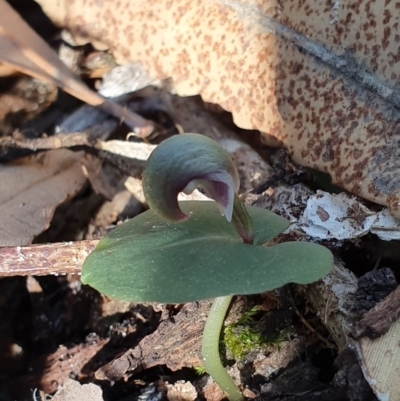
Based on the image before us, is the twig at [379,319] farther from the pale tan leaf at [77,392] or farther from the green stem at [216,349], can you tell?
the pale tan leaf at [77,392]

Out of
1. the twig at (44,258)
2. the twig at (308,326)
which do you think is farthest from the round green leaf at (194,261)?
the twig at (308,326)

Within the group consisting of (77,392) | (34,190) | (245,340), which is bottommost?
(77,392)

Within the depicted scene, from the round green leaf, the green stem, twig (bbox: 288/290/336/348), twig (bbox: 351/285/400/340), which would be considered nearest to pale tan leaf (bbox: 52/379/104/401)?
the green stem

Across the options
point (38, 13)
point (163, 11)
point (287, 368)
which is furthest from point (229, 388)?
point (38, 13)

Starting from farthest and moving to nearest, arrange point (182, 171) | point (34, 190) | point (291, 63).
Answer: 1. point (34, 190)
2. point (291, 63)
3. point (182, 171)

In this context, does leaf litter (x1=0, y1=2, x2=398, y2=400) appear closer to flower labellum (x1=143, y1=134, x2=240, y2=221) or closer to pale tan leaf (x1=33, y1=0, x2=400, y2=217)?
pale tan leaf (x1=33, y1=0, x2=400, y2=217)

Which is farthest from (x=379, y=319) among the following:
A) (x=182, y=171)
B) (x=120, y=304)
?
(x=120, y=304)

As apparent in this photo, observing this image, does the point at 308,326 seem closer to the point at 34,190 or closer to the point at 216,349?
the point at 216,349
